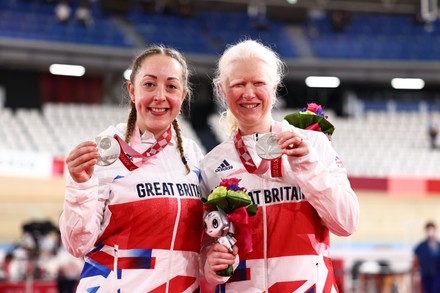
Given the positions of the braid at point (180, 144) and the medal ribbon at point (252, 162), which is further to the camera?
the braid at point (180, 144)

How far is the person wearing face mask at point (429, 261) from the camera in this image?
1009 centimetres

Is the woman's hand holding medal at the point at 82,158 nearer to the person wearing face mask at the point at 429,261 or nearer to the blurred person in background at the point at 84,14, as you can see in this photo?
the person wearing face mask at the point at 429,261

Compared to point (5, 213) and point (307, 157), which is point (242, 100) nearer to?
point (307, 157)

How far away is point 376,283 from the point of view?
39.0ft

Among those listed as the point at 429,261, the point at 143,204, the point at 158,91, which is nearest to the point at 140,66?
the point at 158,91

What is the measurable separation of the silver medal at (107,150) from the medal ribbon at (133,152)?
163 mm

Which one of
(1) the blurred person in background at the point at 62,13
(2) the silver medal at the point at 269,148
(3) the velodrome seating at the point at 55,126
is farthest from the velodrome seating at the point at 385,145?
(2) the silver medal at the point at 269,148

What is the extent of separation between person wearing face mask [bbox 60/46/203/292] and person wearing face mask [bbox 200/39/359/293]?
0.14m

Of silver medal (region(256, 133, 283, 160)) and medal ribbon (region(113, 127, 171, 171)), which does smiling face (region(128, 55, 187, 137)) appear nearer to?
medal ribbon (region(113, 127, 171, 171))

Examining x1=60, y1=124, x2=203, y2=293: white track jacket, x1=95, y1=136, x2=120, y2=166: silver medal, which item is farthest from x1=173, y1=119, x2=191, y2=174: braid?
x1=95, y1=136, x2=120, y2=166: silver medal

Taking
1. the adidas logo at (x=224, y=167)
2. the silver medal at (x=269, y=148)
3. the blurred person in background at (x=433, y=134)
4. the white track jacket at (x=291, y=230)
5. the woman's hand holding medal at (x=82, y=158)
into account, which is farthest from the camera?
the blurred person in background at (x=433, y=134)

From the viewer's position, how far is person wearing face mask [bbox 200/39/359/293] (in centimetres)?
254

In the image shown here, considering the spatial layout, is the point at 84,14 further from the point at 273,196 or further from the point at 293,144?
the point at 293,144

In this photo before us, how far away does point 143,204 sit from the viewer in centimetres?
268
